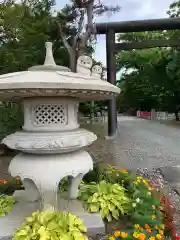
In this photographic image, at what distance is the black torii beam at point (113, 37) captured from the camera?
7.82m

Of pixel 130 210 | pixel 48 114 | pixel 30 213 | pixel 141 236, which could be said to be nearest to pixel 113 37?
pixel 48 114

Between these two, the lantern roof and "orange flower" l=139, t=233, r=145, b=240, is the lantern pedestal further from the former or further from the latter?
"orange flower" l=139, t=233, r=145, b=240

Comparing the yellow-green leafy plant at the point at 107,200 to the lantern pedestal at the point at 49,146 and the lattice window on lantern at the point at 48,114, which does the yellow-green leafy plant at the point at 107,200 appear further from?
the lattice window on lantern at the point at 48,114

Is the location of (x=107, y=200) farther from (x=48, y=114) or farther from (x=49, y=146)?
(x=48, y=114)

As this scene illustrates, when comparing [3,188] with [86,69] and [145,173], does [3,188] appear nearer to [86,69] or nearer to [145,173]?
[86,69]

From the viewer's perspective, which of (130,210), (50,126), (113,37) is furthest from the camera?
(113,37)

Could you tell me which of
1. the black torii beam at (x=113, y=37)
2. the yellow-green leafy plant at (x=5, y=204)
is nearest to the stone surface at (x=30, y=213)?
the yellow-green leafy plant at (x=5, y=204)

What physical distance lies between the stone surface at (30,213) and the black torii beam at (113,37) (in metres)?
5.54

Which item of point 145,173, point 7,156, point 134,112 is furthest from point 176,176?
point 134,112

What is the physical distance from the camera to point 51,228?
1.86m

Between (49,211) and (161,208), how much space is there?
3.41 ft

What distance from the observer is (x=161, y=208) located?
2.43m

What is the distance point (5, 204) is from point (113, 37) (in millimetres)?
6901

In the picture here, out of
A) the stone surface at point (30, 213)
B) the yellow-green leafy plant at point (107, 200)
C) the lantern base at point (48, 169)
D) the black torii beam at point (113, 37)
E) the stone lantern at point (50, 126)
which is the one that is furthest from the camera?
the black torii beam at point (113, 37)
